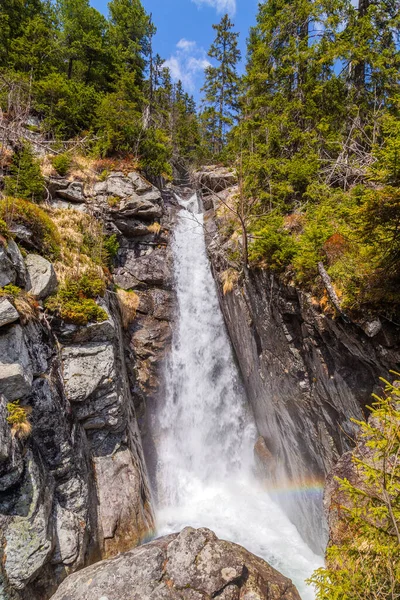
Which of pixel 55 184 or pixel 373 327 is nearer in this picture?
pixel 373 327

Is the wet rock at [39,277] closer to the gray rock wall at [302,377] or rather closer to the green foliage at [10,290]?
the green foliage at [10,290]

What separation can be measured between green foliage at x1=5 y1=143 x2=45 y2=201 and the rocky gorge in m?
1.65

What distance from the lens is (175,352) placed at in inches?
552

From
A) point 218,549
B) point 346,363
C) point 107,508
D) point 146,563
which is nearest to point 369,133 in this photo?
point 346,363

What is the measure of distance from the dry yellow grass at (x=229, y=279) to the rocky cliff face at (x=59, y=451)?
16.1ft

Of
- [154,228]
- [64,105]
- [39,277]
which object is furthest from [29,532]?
[64,105]

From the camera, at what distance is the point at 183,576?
464 centimetres

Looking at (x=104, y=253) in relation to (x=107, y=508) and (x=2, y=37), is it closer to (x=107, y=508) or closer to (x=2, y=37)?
(x=107, y=508)

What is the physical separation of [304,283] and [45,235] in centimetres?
868

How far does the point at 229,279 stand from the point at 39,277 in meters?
7.21

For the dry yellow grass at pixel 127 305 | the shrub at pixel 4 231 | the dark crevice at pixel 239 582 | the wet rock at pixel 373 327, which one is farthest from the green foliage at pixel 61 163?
the dark crevice at pixel 239 582

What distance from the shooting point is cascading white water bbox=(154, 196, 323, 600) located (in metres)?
10.5

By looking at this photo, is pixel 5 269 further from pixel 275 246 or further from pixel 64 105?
pixel 64 105

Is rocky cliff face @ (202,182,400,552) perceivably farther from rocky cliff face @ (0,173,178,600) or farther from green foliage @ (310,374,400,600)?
rocky cliff face @ (0,173,178,600)
